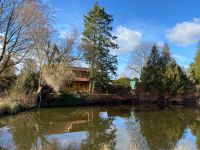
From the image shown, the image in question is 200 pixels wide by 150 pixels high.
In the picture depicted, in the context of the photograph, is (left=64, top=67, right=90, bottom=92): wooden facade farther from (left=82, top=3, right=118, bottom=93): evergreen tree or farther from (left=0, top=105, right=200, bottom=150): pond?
(left=0, top=105, right=200, bottom=150): pond

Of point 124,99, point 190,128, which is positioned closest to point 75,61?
point 124,99

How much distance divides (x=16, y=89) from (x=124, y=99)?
16951mm

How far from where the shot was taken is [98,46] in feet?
129

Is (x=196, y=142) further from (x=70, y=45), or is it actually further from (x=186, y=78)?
(x=186, y=78)

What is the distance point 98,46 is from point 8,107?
62.4 ft

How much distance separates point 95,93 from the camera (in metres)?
38.5

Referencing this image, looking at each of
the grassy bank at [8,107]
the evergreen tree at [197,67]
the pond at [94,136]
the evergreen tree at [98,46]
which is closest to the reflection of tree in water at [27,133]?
the pond at [94,136]

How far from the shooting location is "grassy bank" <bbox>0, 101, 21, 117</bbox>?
71.9ft

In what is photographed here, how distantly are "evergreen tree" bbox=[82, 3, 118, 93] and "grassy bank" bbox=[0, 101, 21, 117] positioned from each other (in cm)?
1535

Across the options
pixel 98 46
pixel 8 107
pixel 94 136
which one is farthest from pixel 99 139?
pixel 98 46

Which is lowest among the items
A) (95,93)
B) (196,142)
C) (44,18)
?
(196,142)

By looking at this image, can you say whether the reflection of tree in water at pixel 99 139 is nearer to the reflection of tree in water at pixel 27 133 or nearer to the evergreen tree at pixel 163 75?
the reflection of tree in water at pixel 27 133

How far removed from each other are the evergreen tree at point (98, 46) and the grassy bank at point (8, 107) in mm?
15355

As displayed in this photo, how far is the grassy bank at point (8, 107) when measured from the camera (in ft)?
71.9
